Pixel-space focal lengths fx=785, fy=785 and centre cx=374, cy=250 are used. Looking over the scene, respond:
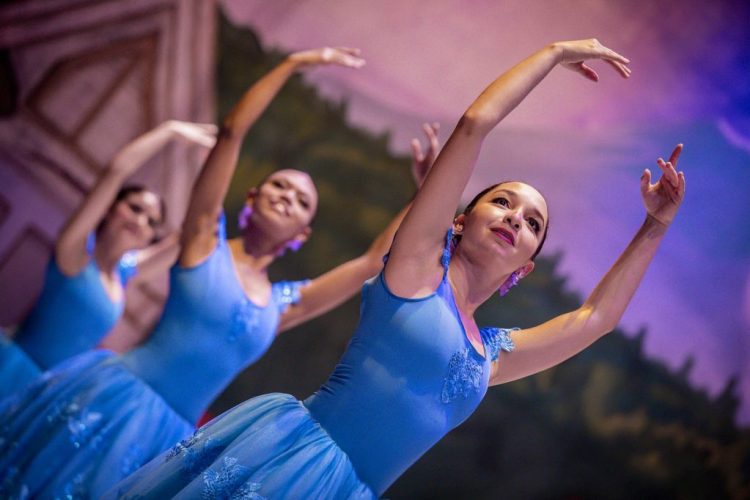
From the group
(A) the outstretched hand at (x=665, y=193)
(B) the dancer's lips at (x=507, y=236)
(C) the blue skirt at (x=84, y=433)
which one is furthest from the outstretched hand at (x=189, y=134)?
(A) the outstretched hand at (x=665, y=193)

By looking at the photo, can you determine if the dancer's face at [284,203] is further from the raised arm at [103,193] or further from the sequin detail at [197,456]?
the sequin detail at [197,456]

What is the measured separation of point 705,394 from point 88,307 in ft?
7.81

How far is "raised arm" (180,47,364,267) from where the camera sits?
2.39 metres

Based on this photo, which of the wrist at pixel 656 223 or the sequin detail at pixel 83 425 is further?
the sequin detail at pixel 83 425

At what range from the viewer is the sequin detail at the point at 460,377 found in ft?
5.63

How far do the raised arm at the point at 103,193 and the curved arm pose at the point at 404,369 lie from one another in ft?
4.41

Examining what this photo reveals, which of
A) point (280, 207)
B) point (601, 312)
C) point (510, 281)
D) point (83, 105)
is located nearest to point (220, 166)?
point (280, 207)

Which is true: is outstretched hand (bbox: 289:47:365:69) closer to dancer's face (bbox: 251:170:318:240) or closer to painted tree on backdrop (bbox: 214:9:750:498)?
dancer's face (bbox: 251:170:318:240)

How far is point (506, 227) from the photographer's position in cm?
178

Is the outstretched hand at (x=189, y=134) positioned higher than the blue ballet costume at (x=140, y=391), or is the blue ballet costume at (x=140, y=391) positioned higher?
the outstretched hand at (x=189, y=134)

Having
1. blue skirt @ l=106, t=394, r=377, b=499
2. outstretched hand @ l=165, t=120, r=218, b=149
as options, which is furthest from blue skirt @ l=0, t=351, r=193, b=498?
outstretched hand @ l=165, t=120, r=218, b=149

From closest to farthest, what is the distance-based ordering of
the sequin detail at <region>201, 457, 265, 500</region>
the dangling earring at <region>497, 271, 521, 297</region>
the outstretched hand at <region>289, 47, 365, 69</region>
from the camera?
the sequin detail at <region>201, 457, 265, 500</region> → the dangling earring at <region>497, 271, 521, 297</region> → the outstretched hand at <region>289, 47, 365, 69</region>

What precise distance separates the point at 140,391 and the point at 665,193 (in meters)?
1.60

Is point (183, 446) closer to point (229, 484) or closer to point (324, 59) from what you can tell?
point (229, 484)
